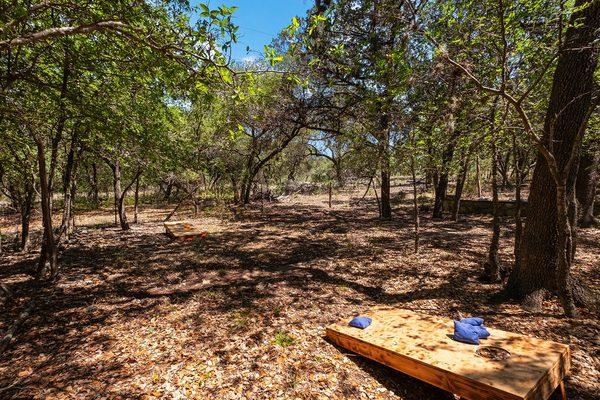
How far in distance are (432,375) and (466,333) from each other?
91 centimetres

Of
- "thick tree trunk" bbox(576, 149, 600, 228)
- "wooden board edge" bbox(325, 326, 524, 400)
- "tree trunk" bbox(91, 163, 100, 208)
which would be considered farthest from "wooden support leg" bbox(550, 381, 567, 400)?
"tree trunk" bbox(91, 163, 100, 208)

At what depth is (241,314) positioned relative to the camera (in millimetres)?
6070

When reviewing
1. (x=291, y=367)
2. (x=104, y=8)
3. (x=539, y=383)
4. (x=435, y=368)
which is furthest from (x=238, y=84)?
(x=539, y=383)

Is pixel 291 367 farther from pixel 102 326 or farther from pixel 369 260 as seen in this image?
pixel 369 260

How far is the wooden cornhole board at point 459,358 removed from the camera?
3125 mm

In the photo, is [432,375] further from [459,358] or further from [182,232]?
[182,232]

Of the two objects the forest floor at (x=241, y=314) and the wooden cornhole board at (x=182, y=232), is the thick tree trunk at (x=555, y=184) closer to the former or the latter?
the forest floor at (x=241, y=314)

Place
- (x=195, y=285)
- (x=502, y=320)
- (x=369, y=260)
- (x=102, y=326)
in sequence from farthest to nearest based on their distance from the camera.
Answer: (x=369, y=260) → (x=195, y=285) → (x=102, y=326) → (x=502, y=320)

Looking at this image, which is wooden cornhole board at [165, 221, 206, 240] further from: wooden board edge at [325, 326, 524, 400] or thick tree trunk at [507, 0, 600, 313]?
thick tree trunk at [507, 0, 600, 313]

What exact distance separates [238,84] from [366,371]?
185 inches

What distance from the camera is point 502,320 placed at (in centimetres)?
522

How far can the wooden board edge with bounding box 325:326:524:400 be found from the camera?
3.07m

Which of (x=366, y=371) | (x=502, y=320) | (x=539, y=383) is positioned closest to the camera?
(x=539, y=383)

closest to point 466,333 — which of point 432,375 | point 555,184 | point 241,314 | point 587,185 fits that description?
point 432,375
